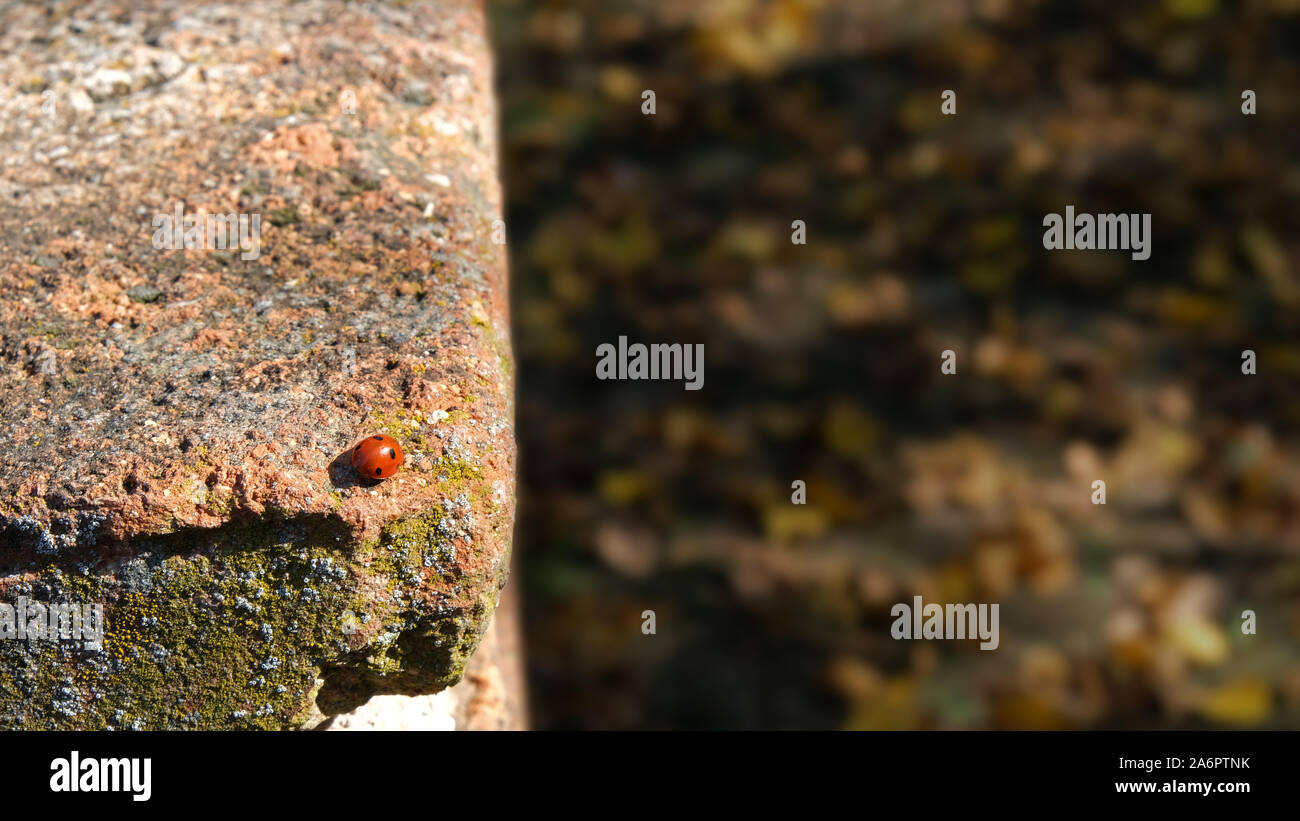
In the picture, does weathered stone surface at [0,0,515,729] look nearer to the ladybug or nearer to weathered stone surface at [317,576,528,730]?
the ladybug

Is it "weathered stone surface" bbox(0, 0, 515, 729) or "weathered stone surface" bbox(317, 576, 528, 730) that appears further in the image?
"weathered stone surface" bbox(317, 576, 528, 730)

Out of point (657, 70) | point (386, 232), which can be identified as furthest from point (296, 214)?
point (657, 70)

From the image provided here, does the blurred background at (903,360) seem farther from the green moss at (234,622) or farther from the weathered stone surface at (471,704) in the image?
the green moss at (234,622)

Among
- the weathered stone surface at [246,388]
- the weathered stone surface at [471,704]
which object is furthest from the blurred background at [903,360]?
the weathered stone surface at [246,388]

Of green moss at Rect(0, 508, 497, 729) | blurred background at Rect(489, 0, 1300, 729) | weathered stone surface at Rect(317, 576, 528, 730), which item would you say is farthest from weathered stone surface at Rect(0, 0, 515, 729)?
blurred background at Rect(489, 0, 1300, 729)
